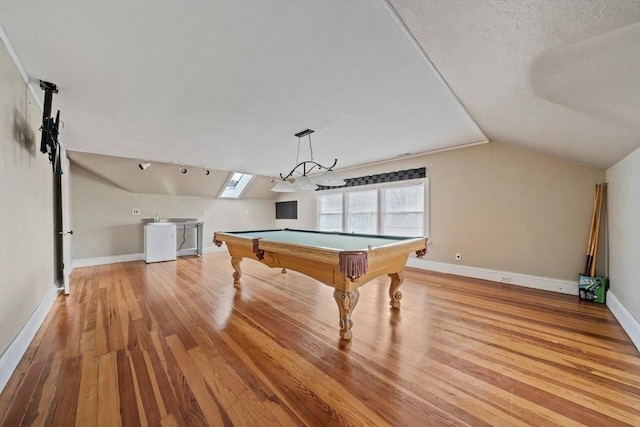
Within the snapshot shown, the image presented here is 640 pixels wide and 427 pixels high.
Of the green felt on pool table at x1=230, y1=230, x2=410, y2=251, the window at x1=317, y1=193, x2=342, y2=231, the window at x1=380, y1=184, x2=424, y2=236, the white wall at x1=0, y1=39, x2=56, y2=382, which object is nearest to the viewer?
the white wall at x1=0, y1=39, x2=56, y2=382

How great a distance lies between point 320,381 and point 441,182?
4.13 metres

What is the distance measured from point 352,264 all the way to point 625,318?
2753mm

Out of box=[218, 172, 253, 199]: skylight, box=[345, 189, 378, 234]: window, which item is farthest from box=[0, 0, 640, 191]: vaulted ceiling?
box=[218, 172, 253, 199]: skylight

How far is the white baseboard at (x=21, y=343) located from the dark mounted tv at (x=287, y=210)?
5.67 m

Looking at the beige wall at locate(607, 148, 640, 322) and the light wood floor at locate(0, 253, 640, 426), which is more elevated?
the beige wall at locate(607, 148, 640, 322)

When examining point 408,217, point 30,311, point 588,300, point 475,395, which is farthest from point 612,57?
point 30,311

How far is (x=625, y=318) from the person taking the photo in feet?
7.69

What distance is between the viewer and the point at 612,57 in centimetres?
131

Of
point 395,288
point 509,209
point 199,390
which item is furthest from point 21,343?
point 509,209

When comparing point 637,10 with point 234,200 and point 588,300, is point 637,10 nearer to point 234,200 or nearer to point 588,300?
point 588,300

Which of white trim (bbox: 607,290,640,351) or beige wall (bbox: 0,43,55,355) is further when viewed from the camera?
white trim (bbox: 607,290,640,351)

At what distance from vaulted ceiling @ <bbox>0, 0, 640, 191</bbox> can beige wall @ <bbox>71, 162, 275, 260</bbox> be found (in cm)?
282

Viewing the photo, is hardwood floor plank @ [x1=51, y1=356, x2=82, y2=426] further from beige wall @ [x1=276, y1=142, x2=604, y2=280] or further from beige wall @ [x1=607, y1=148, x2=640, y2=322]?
beige wall @ [x1=276, y1=142, x2=604, y2=280]

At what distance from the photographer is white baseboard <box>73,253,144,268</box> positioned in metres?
5.21
